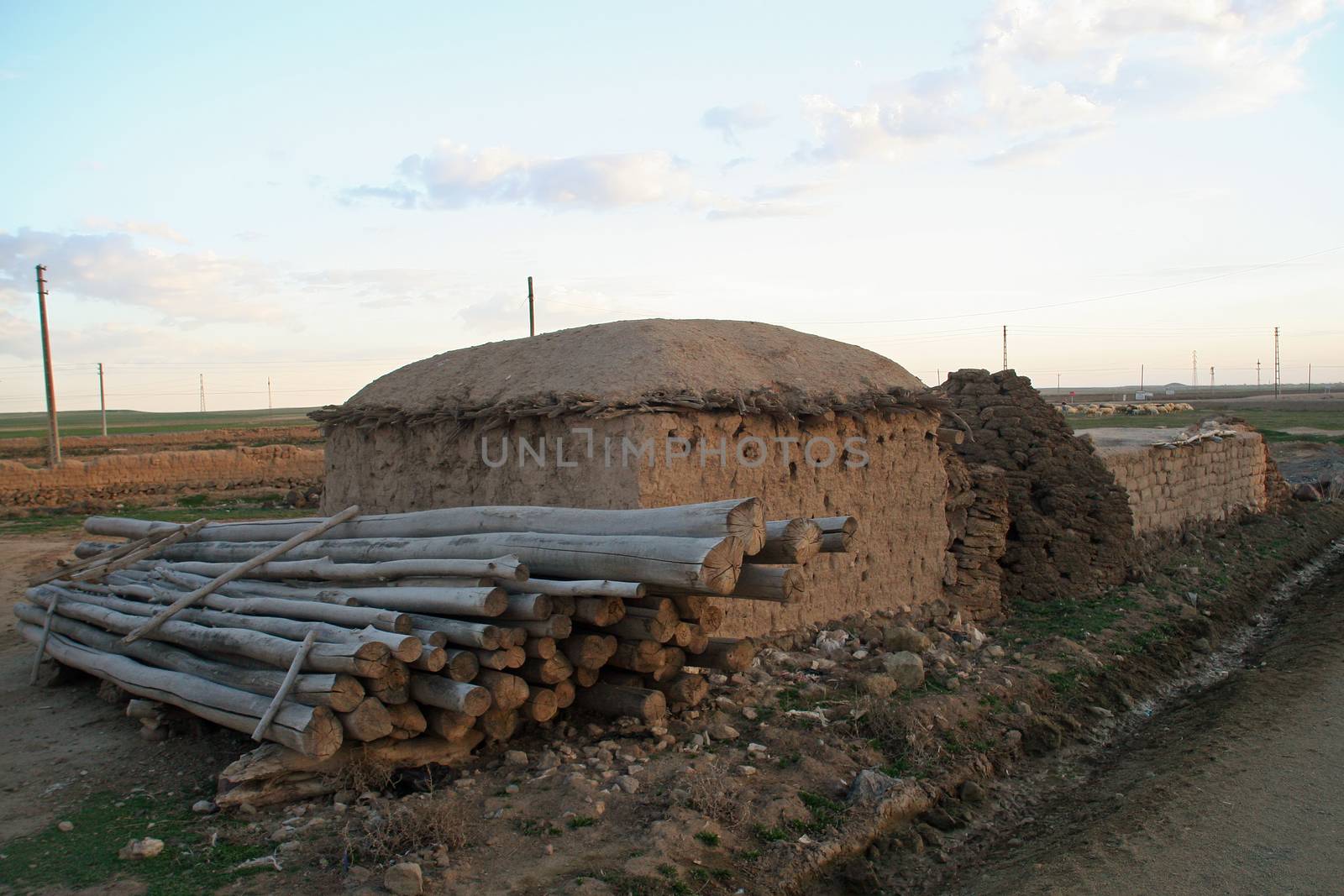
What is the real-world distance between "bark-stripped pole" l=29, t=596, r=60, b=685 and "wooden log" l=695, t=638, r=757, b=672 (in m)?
5.73

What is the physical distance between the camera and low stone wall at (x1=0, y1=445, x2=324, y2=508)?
22734mm

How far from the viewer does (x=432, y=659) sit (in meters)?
5.13

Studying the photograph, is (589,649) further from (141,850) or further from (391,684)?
(141,850)

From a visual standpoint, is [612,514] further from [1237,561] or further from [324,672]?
[1237,561]

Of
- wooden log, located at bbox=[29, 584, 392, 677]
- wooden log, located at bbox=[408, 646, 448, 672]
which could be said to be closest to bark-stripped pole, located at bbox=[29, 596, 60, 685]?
wooden log, located at bbox=[29, 584, 392, 677]

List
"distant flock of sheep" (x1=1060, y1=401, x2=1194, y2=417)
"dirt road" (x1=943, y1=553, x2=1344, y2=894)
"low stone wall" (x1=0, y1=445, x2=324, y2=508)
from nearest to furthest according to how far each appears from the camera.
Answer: "dirt road" (x1=943, y1=553, x2=1344, y2=894), "low stone wall" (x1=0, y1=445, x2=324, y2=508), "distant flock of sheep" (x1=1060, y1=401, x2=1194, y2=417)

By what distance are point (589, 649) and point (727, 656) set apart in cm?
101

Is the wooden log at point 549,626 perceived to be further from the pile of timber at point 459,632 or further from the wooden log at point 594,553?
the wooden log at point 594,553

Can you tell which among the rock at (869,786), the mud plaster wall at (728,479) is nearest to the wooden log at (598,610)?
the mud plaster wall at (728,479)

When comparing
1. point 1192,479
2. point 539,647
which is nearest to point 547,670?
point 539,647

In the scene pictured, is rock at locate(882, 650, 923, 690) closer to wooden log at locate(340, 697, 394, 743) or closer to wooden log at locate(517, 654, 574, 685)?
wooden log at locate(517, 654, 574, 685)

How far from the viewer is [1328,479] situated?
22.8 meters

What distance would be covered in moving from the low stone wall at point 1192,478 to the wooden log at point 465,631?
961cm

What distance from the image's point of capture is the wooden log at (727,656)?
19.9ft
